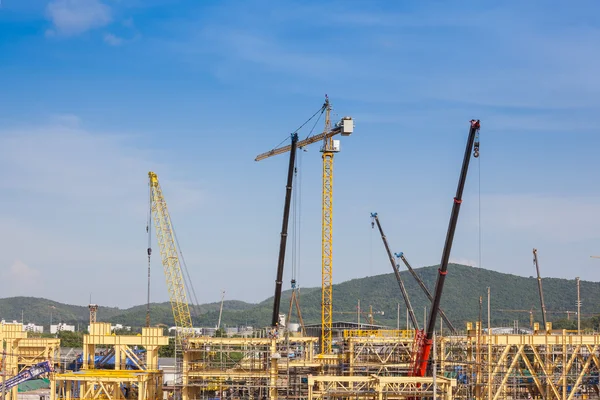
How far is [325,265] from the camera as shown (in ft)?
356

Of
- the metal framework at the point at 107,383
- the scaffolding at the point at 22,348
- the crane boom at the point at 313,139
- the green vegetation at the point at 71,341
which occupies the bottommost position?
the green vegetation at the point at 71,341

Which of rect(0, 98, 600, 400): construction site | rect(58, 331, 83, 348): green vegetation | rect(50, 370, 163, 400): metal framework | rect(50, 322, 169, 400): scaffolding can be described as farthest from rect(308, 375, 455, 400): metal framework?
rect(58, 331, 83, 348): green vegetation

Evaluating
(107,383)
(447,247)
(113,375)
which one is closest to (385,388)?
(447,247)

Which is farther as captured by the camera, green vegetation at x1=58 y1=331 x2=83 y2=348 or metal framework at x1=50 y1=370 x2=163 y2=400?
green vegetation at x1=58 y1=331 x2=83 y2=348

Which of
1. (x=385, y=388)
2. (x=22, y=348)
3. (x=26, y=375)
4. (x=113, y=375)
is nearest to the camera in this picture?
(x=385, y=388)

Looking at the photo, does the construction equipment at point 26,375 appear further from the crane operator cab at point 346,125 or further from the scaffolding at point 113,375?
the crane operator cab at point 346,125

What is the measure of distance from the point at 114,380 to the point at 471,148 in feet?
112

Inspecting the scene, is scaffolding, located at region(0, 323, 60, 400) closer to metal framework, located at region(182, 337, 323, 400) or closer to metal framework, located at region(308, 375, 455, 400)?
metal framework, located at region(182, 337, 323, 400)

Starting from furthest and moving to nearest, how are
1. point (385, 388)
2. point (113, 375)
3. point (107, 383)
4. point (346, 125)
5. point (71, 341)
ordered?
point (71, 341) → point (346, 125) → point (107, 383) → point (113, 375) → point (385, 388)

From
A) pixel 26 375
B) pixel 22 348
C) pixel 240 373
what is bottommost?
pixel 26 375

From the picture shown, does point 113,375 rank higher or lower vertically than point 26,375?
higher

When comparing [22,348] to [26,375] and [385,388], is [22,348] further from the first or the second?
[385,388]

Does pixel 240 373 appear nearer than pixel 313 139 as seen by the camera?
Yes

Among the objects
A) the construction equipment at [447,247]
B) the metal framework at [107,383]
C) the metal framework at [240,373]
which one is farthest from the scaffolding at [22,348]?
the construction equipment at [447,247]
